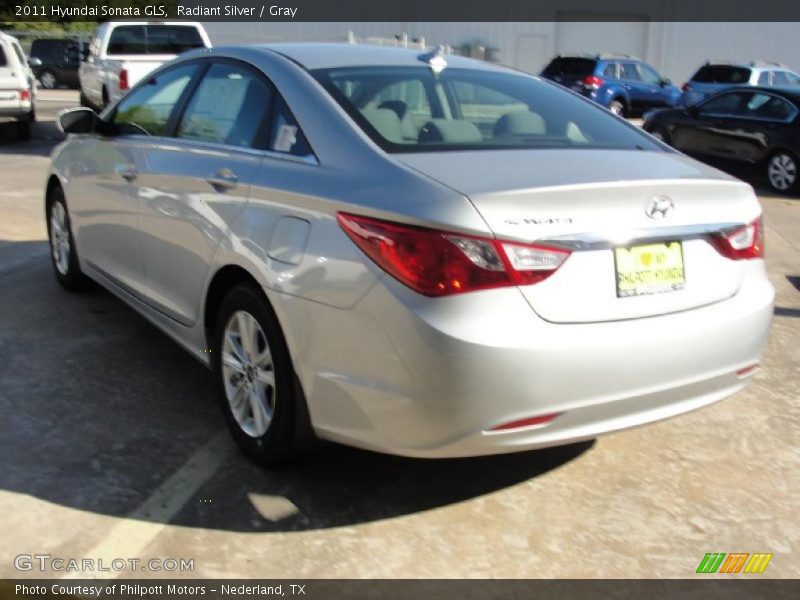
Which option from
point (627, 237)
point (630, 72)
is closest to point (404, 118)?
point (627, 237)

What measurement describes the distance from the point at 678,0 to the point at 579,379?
35416mm

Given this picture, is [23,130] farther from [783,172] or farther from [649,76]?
[649,76]

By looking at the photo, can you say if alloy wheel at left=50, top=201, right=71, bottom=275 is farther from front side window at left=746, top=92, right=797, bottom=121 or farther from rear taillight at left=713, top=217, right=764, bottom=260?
front side window at left=746, top=92, right=797, bottom=121

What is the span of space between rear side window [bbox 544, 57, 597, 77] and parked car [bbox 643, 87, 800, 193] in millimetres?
8711

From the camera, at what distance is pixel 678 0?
1383 inches

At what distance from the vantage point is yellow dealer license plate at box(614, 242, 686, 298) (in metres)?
3.10

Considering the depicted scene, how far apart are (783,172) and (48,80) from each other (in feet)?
87.7

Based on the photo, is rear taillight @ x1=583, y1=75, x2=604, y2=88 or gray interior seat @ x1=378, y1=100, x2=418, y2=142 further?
rear taillight @ x1=583, y1=75, x2=604, y2=88

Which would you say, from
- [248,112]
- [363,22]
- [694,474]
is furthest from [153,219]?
[363,22]

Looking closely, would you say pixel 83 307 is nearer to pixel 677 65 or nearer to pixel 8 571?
pixel 8 571

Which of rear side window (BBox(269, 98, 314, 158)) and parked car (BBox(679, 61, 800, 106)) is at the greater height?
rear side window (BBox(269, 98, 314, 158))

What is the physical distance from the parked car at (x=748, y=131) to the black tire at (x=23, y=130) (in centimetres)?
1043

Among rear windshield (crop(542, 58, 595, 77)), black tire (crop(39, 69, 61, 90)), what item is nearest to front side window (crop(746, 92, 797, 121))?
rear windshield (crop(542, 58, 595, 77))

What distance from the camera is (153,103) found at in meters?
4.95
